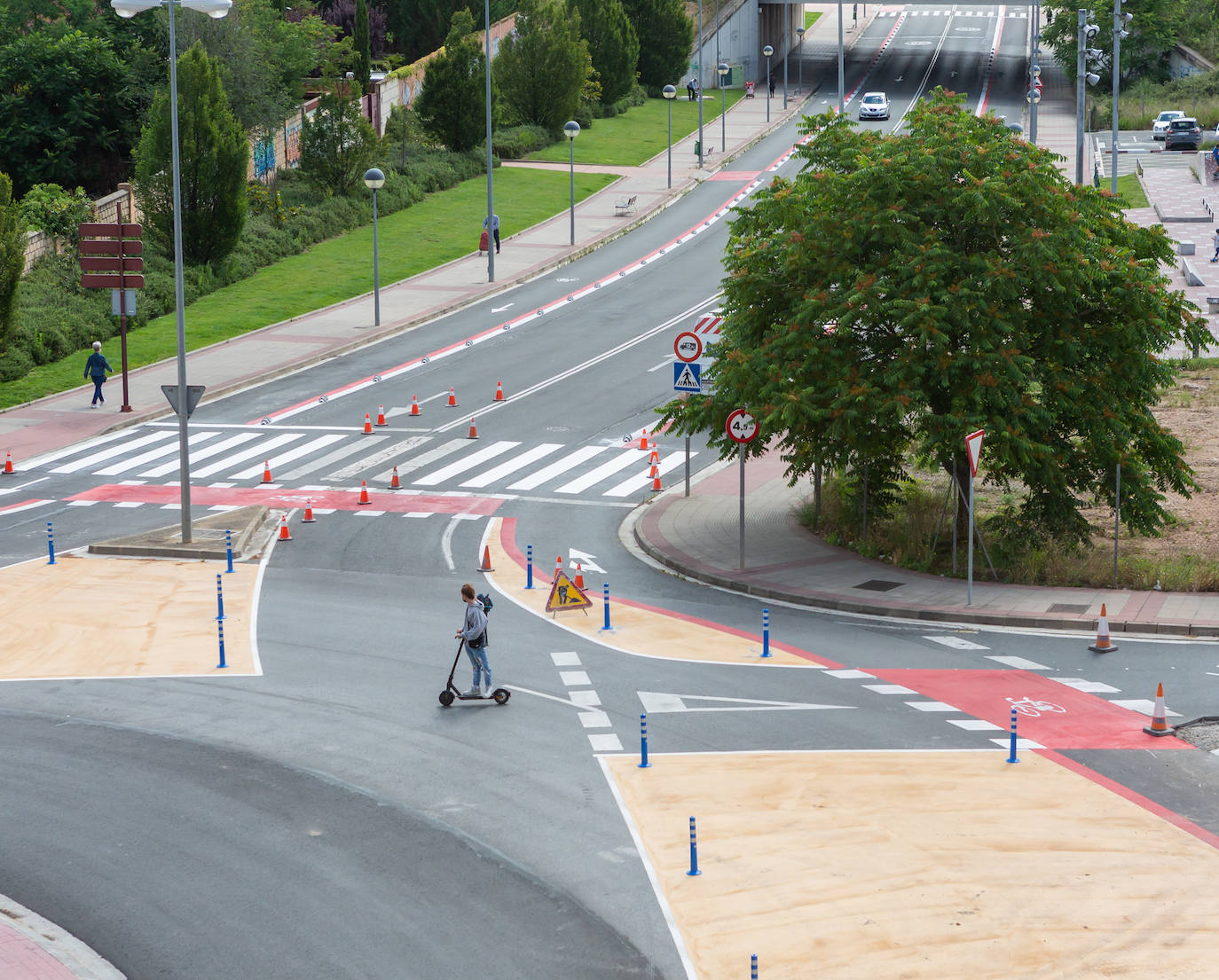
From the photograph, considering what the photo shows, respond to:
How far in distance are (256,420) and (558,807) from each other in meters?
24.3

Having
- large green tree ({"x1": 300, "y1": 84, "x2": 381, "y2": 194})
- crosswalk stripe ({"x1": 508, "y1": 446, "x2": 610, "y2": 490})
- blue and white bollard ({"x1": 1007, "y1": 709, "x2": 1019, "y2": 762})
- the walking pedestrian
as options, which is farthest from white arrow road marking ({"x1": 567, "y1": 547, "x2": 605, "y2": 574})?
large green tree ({"x1": 300, "y1": 84, "x2": 381, "y2": 194})

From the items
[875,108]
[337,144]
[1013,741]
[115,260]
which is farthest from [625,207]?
[1013,741]

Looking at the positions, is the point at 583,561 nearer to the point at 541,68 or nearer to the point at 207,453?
the point at 207,453

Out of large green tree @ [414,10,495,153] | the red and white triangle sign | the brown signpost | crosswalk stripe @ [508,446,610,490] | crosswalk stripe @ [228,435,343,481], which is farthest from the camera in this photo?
large green tree @ [414,10,495,153]

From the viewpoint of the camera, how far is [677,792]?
1585cm

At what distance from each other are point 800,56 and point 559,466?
304 feet

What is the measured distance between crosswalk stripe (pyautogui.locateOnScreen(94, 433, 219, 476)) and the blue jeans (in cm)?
1574

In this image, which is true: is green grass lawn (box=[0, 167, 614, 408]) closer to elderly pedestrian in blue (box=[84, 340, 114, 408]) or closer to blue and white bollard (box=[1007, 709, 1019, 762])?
elderly pedestrian in blue (box=[84, 340, 114, 408])

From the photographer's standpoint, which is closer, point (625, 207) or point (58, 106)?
point (58, 106)

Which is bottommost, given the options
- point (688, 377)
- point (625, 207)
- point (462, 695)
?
point (462, 695)

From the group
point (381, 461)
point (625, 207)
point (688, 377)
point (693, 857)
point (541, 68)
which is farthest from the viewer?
point (541, 68)

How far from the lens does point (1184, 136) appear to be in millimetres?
81125

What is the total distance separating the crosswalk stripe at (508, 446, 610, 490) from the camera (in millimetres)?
32375

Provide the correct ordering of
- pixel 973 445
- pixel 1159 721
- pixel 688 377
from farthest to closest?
pixel 688 377 → pixel 973 445 → pixel 1159 721
